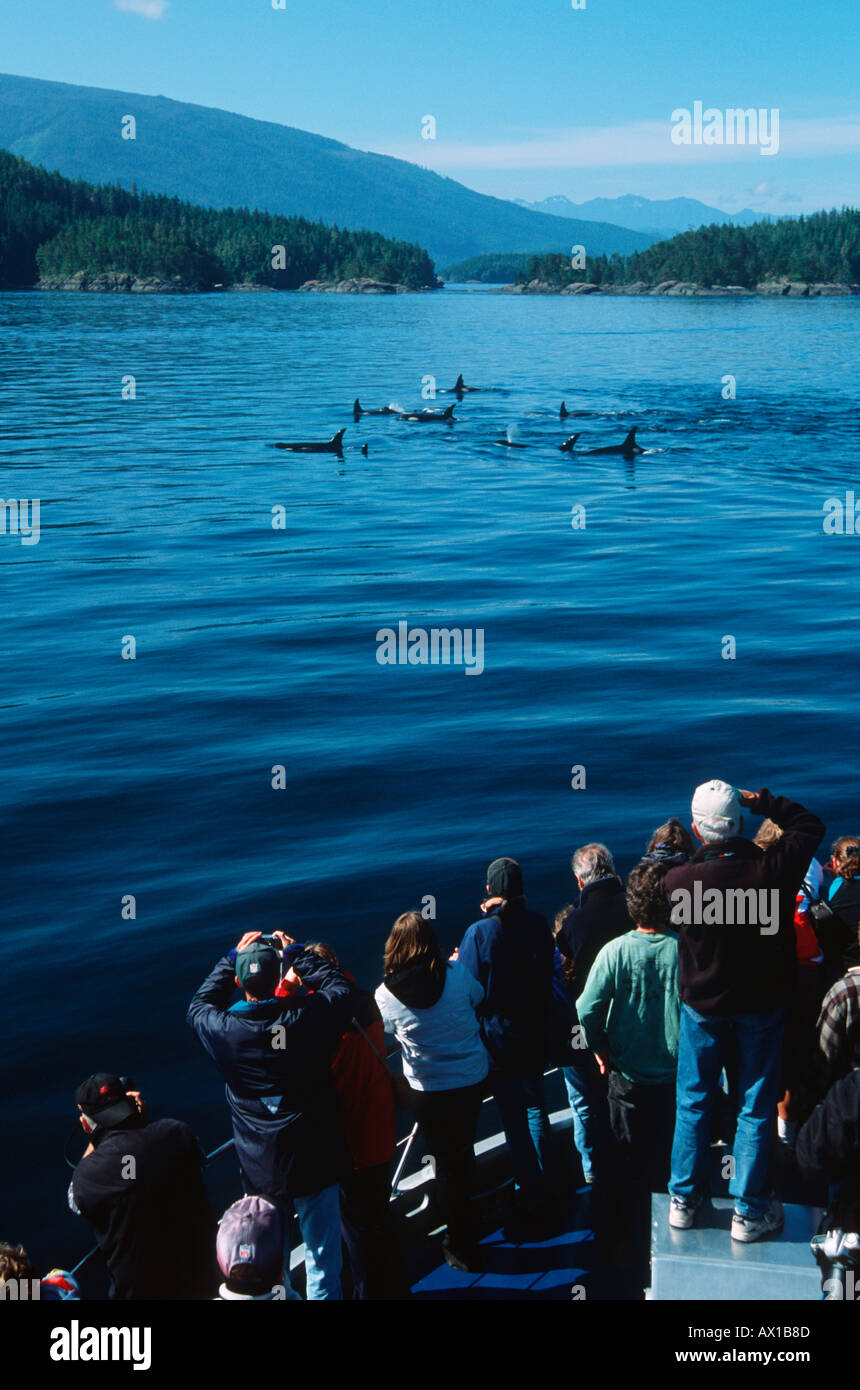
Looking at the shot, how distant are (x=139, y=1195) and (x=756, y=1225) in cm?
354

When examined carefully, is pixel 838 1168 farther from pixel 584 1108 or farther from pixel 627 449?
pixel 627 449

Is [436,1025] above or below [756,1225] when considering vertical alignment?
above

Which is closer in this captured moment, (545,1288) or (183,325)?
(545,1288)

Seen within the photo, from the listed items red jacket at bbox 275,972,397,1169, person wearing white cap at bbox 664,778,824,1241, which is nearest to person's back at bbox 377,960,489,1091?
red jacket at bbox 275,972,397,1169

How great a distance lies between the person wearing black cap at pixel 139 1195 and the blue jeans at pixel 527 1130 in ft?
7.95

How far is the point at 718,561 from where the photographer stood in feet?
107

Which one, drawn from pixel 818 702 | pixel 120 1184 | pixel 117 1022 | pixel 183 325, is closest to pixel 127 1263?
pixel 120 1184

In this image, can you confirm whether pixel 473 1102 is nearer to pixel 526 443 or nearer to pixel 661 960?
pixel 661 960

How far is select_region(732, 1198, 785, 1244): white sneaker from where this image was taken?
7191 mm

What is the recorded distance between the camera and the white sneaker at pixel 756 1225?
719 centimetres

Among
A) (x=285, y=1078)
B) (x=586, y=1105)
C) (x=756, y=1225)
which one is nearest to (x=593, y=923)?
(x=586, y=1105)

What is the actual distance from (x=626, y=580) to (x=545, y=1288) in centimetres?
2407

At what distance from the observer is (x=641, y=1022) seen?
25.8ft

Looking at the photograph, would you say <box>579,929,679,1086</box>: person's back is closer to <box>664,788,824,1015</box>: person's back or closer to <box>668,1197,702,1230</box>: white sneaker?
<box>664,788,824,1015</box>: person's back
